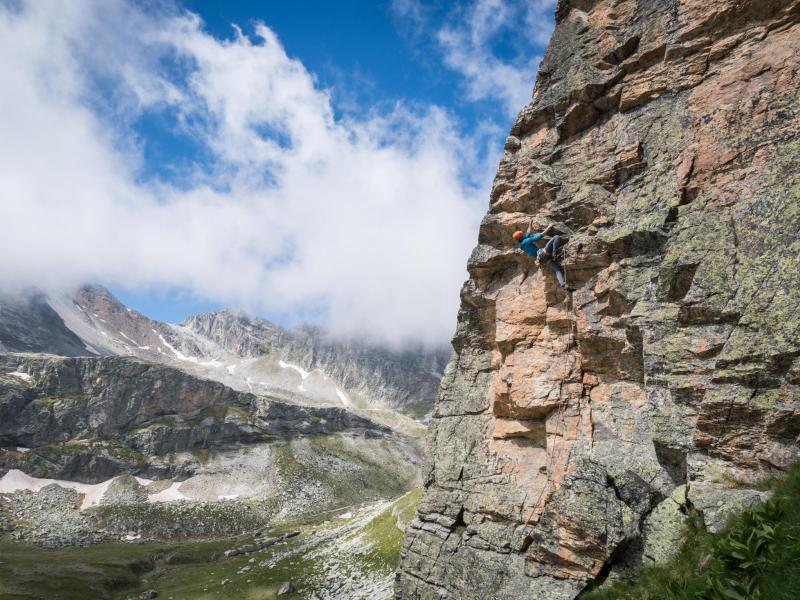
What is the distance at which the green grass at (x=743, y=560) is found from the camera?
10023 millimetres

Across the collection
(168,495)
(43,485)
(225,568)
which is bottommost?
(225,568)

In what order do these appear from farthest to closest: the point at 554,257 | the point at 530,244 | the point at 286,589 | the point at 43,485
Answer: the point at 43,485 < the point at 286,589 < the point at 530,244 < the point at 554,257

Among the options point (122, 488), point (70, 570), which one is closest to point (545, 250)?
point (70, 570)

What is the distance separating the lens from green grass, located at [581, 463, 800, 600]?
1002 centimetres

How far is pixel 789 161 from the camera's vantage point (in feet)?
55.9

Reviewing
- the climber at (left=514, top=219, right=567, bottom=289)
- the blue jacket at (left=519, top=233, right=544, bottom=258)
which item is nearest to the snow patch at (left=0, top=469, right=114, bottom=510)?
the blue jacket at (left=519, top=233, right=544, bottom=258)

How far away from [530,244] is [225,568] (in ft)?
322

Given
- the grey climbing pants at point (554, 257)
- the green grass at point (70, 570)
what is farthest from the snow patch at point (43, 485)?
the grey climbing pants at point (554, 257)

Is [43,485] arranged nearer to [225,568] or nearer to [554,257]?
[225,568]

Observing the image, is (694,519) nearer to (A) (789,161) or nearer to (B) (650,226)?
(B) (650,226)

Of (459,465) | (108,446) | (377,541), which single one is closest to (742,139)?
(459,465)

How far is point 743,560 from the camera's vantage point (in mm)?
11586

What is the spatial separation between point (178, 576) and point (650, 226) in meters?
108

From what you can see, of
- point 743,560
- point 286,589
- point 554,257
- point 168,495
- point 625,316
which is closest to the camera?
point 743,560
